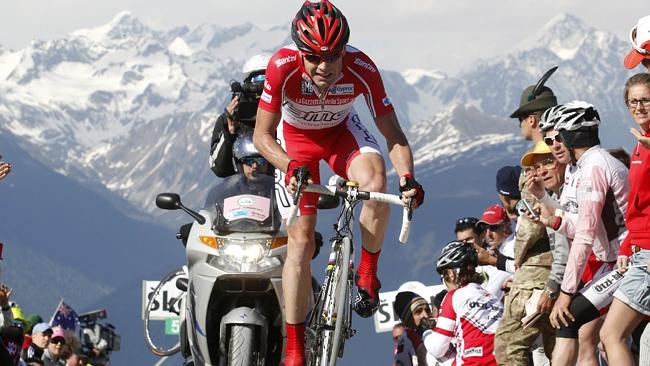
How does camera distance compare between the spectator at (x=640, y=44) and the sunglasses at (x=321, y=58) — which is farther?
the sunglasses at (x=321, y=58)

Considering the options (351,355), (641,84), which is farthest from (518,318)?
(351,355)

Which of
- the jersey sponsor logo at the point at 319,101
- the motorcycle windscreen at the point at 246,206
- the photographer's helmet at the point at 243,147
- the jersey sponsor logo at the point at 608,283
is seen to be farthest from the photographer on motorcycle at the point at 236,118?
the jersey sponsor logo at the point at 608,283

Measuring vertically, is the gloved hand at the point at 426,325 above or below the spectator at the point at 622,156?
below

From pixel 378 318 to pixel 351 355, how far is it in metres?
162

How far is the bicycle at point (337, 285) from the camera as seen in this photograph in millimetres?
8055

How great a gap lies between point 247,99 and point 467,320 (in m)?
3.43

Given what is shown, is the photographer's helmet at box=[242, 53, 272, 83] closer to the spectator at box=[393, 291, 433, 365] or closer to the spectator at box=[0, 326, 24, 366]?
the spectator at box=[393, 291, 433, 365]

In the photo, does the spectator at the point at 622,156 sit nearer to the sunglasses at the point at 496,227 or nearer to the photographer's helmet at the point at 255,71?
the sunglasses at the point at 496,227

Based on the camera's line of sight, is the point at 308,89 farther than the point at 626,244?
Yes

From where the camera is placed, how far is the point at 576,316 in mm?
8344

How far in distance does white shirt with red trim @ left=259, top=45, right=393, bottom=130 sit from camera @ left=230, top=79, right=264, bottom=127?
2.61 metres

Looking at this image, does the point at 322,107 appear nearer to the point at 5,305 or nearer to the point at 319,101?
the point at 319,101

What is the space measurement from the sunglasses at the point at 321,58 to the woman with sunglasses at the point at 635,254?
2002 millimetres

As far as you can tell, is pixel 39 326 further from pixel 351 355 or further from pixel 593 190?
pixel 351 355
